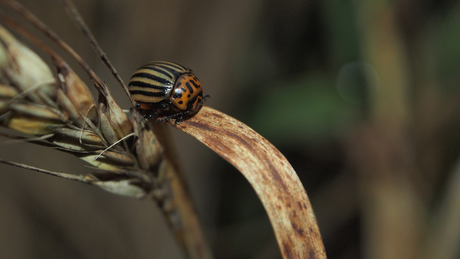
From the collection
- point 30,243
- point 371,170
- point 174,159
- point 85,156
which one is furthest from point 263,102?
point 30,243

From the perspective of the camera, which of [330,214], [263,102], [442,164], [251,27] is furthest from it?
[251,27]

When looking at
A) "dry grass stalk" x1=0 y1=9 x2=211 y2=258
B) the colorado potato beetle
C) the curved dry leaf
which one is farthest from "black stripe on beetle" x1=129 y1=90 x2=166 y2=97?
the curved dry leaf

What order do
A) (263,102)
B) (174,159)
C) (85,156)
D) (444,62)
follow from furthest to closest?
(263,102)
(444,62)
(174,159)
(85,156)

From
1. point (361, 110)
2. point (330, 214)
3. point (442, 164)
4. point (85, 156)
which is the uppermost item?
point (85, 156)

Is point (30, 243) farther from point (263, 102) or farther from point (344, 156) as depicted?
point (344, 156)

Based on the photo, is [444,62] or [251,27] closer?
[444,62]

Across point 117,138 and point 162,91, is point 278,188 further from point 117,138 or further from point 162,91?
point 162,91

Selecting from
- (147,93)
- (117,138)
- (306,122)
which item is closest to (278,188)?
(117,138)
